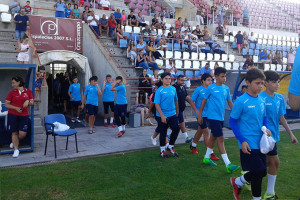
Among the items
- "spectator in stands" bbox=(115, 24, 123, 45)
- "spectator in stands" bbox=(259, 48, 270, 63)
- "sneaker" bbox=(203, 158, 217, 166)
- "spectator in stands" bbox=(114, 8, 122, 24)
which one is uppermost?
"spectator in stands" bbox=(114, 8, 122, 24)

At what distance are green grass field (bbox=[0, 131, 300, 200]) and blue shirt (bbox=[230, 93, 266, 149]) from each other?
→ 121 centimetres

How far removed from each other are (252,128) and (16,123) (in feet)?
17.9

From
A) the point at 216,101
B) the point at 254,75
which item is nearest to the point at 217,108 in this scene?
the point at 216,101

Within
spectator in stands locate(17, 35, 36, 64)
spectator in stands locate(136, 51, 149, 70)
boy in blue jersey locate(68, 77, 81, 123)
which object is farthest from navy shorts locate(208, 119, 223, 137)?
spectator in stands locate(17, 35, 36, 64)

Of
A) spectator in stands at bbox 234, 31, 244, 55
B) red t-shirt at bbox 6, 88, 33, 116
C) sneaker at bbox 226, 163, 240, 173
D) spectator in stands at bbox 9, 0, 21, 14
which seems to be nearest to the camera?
sneaker at bbox 226, 163, 240, 173

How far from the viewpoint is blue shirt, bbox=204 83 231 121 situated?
20.2ft

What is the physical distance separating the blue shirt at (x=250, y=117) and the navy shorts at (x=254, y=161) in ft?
0.32

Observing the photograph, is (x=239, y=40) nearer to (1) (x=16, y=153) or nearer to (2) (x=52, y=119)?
(2) (x=52, y=119)

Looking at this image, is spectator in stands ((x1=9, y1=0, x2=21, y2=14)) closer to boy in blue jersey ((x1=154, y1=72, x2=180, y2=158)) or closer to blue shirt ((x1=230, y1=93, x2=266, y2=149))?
boy in blue jersey ((x1=154, y1=72, x2=180, y2=158))

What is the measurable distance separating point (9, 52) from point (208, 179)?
1127 centimetres

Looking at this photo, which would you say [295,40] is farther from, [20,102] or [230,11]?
[20,102]

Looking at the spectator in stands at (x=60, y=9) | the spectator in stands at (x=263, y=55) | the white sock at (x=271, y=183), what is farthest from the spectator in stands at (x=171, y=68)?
the white sock at (x=271, y=183)

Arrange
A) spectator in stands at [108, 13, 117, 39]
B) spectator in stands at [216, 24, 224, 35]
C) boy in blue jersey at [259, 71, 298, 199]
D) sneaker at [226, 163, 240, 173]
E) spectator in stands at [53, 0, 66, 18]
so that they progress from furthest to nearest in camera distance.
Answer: spectator in stands at [216, 24, 224, 35], spectator in stands at [108, 13, 117, 39], spectator in stands at [53, 0, 66, 18], sneaker at [226, 163, 240, 173], boy in blue jersey at [259, 71, 298, 199]

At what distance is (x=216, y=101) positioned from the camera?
20.3 feet
